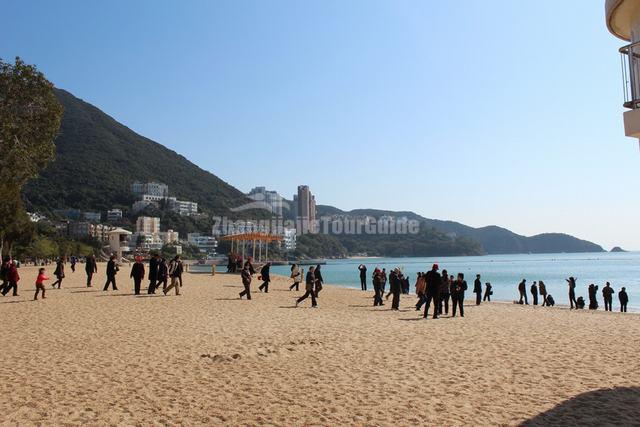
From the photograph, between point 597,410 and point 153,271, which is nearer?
point 597,410

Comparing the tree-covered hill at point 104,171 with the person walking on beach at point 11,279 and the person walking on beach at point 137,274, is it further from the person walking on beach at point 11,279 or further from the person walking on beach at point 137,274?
the person walking on beach at point 137,274

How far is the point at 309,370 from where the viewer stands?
805cm

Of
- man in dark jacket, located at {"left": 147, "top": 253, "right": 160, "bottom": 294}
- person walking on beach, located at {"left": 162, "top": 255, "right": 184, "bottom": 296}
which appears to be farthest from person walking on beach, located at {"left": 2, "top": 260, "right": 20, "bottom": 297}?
person walking on beach, located at {"left": 162, "top": 255, "right": 184, "bottom": 296}

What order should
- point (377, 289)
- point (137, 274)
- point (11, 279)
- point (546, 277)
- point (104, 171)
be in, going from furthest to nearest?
point (104, 171)
point (546, 277)
point (137, 274)
point (11, 279)
point (377, 289)

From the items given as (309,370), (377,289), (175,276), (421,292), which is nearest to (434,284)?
(421,292)

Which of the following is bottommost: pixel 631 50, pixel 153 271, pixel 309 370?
pixel 309 370

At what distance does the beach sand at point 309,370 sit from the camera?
594 cm

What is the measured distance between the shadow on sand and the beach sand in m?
0.02

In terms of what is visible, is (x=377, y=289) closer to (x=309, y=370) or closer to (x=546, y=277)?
(x=309, y=370)

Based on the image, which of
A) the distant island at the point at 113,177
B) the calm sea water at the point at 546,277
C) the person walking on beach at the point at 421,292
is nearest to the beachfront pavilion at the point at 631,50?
the person walking on beach at the point at 421,292

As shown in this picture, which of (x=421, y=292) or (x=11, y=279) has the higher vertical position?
(x=11, y=279)

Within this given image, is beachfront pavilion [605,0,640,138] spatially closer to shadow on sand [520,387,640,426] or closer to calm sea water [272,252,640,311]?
shadow on sand [520,387,640,426]

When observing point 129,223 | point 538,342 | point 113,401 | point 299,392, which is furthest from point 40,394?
point 129,223

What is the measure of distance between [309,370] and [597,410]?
386 centimetres
